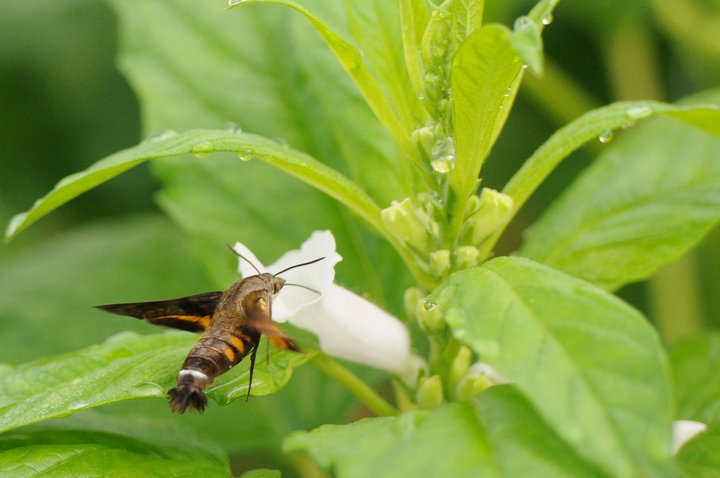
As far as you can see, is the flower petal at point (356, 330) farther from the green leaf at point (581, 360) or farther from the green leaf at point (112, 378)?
the green leaf at point (581, 360)

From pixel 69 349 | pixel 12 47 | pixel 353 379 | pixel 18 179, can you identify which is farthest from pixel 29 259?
pixel 353 379

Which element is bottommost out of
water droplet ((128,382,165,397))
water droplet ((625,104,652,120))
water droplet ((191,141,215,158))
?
water droplet ((128,382,165,397))

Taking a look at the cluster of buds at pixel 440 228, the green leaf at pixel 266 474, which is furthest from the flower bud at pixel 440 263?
the green leaf at pixel 266 474

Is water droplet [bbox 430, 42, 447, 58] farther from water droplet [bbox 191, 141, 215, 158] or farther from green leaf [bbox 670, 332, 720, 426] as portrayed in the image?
green leaf [bbox 670, 332, 720, 426]

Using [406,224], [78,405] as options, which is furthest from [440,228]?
[78,405]

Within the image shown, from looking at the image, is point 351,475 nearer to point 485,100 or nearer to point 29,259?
point 485,100

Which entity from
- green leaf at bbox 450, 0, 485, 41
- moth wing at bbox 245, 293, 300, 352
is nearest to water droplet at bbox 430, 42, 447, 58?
green leaf at bbox 450, 0, 485, 41

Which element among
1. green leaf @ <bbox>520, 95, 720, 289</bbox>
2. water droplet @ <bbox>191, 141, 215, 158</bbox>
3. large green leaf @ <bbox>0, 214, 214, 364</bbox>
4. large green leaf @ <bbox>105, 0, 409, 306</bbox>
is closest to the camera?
water droplet @ <bbox>191, 141, 215, 158</bbox>
